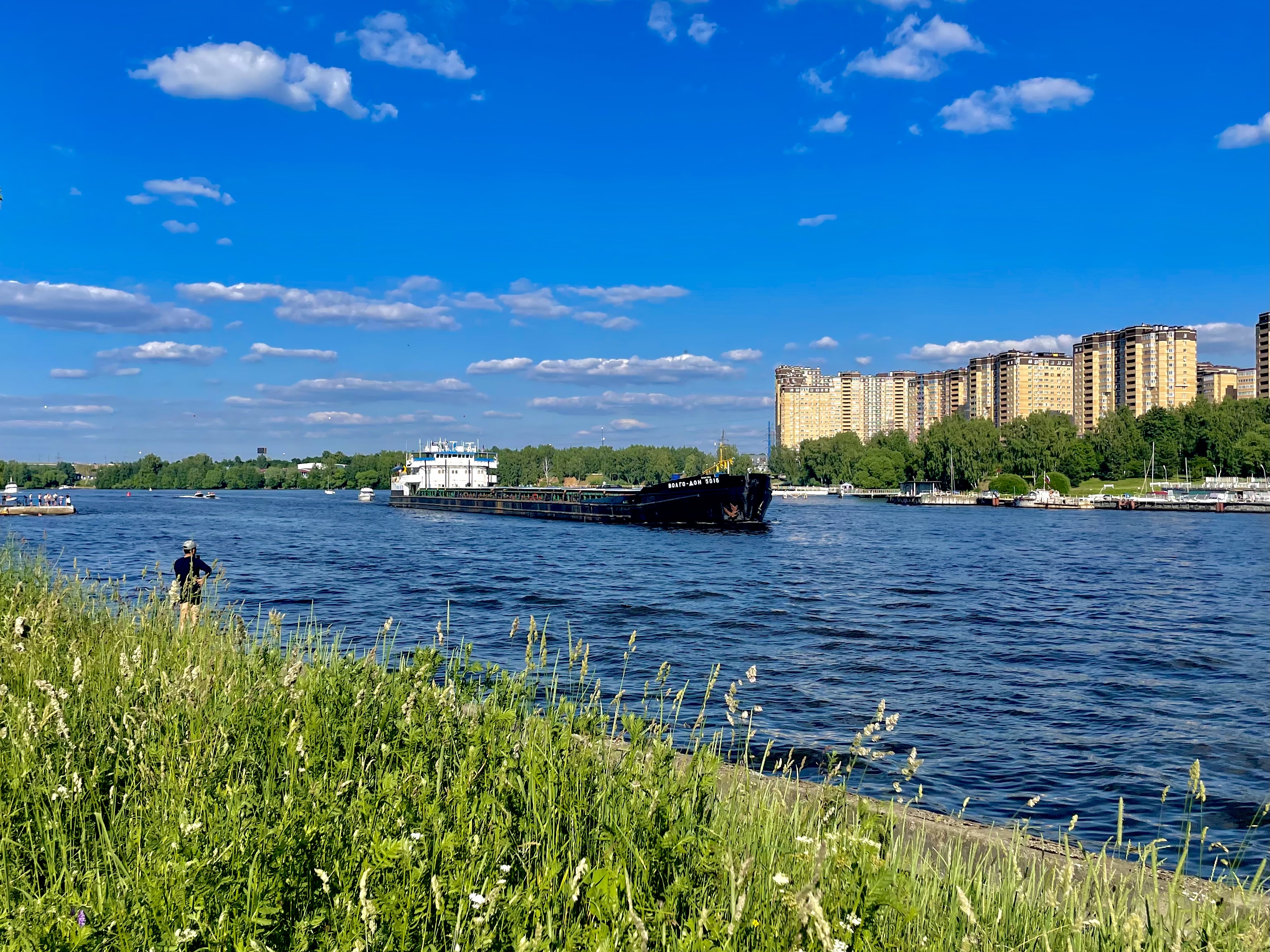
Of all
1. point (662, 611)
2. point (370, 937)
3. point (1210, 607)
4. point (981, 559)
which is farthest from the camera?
point (981, 559)

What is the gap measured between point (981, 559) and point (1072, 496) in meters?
103

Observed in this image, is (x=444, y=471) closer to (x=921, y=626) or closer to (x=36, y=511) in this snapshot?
(x=36, y=511)

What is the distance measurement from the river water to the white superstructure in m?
51.3

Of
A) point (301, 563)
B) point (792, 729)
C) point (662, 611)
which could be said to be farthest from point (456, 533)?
point (792, 729)

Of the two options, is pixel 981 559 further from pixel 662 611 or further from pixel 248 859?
pixel 248 859

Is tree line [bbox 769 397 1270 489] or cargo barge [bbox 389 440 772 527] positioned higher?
tree line [bbox 769 397 1270 489]

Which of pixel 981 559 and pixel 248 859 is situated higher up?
pixel 248 859

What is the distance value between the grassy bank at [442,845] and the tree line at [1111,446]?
159968 millimetres

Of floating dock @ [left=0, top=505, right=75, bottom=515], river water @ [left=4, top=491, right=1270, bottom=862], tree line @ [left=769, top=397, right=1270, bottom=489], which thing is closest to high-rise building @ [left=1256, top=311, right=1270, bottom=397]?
tree line @ [left=769, top=397, right=1270, bottom=489]

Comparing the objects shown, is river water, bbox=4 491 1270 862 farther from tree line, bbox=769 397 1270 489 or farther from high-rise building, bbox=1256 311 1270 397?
high-rise building, bbox=1256 311 1270 397

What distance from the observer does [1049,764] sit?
11883 mm

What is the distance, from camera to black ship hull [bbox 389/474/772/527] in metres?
64.6

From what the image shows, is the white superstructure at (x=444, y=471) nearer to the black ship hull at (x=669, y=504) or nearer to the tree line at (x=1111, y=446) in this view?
the black ship hull at (x=669, y=504)

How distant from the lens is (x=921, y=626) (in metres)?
23.4
